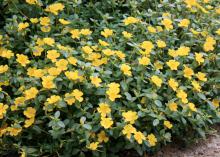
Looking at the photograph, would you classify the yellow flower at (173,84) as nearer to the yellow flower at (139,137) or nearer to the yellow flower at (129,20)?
the yellow flower at (139,137)

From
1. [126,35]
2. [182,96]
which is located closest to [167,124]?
[182,96]

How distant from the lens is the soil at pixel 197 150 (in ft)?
9.68

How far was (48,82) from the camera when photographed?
2.67 m

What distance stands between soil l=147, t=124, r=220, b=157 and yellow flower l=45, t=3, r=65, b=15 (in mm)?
1244

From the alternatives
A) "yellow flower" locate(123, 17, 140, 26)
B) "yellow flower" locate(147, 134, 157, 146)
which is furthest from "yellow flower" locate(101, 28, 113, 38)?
"yellow flower" locate(147, 134, 157, 146)

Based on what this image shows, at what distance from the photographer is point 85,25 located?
11.0ft

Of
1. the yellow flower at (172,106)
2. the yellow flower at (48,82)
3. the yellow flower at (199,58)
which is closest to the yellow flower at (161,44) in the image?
the yellow flower at (199,58)

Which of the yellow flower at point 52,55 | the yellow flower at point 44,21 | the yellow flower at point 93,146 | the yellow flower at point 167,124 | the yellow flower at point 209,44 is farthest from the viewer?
the yellow flower at point 209,44

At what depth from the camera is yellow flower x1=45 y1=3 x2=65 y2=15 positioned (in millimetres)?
3291

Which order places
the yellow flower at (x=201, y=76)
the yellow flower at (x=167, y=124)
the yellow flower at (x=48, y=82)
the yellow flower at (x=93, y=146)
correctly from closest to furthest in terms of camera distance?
the yellow flower at (x=93, y=146), the yellow flower at (x=48, y=82), the yellow flower at (x=167, y=124), the yellow flower at (x=201, y=76)

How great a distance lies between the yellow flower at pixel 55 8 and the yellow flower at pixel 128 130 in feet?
3.67

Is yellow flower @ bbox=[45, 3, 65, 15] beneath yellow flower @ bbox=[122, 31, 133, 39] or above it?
above

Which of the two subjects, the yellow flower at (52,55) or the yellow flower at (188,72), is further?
the yellow flower at (188,72)

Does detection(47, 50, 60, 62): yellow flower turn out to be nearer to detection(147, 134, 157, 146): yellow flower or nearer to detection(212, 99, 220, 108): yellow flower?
detection(147, 134, 157, 146): yellow flower
